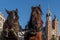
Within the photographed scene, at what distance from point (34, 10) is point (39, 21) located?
3.25 ft

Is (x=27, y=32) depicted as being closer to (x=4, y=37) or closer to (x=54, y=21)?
(x=4, y=37)

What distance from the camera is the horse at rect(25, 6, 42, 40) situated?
16.3m

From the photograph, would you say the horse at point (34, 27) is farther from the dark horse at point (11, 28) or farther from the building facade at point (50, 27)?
the building facade at point (50, 27)

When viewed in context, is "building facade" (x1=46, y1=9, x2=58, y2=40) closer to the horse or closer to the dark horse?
the dark horse

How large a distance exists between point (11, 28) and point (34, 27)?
1.70 meters

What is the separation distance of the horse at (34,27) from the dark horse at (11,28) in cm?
89

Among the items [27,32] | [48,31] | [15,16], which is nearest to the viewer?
[27,32]

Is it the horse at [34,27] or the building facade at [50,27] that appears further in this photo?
the building facade at [50,27]

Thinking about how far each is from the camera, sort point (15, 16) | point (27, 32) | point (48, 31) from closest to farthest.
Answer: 1. point (27, 32)
2. point (15, 16)
3. point (48, 31)

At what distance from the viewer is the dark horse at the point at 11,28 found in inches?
659

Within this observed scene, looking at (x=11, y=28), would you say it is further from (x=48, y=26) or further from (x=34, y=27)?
(x=48, y=26)

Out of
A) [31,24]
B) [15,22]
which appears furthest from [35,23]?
[15,22]

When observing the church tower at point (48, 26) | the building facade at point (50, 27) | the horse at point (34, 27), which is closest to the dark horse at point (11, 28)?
the horse at point (34, 27)

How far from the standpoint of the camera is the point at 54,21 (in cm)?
9894
